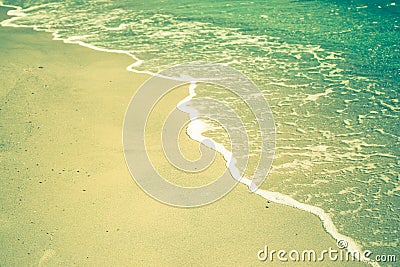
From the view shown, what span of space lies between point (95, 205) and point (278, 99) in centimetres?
264

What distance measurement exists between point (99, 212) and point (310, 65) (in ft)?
13.1

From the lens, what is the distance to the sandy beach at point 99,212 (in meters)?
3.46

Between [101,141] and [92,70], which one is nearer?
[101,141]

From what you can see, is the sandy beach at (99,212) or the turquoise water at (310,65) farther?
the turquoise water at (310,65)

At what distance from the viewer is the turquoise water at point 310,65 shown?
4.11m

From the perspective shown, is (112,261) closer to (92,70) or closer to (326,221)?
(326,221)

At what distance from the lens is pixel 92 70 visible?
6512mm

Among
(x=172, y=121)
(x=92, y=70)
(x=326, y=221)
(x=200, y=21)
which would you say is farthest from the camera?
(x=200, y=21)

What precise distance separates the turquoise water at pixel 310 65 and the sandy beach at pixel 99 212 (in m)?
0.48

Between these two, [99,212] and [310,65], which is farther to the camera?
[310,65]

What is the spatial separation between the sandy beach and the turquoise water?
48 cm

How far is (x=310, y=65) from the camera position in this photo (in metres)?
6.79

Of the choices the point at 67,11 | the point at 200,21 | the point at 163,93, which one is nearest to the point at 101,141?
the point at 163,93

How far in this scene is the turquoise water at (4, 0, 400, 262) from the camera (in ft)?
13.5
